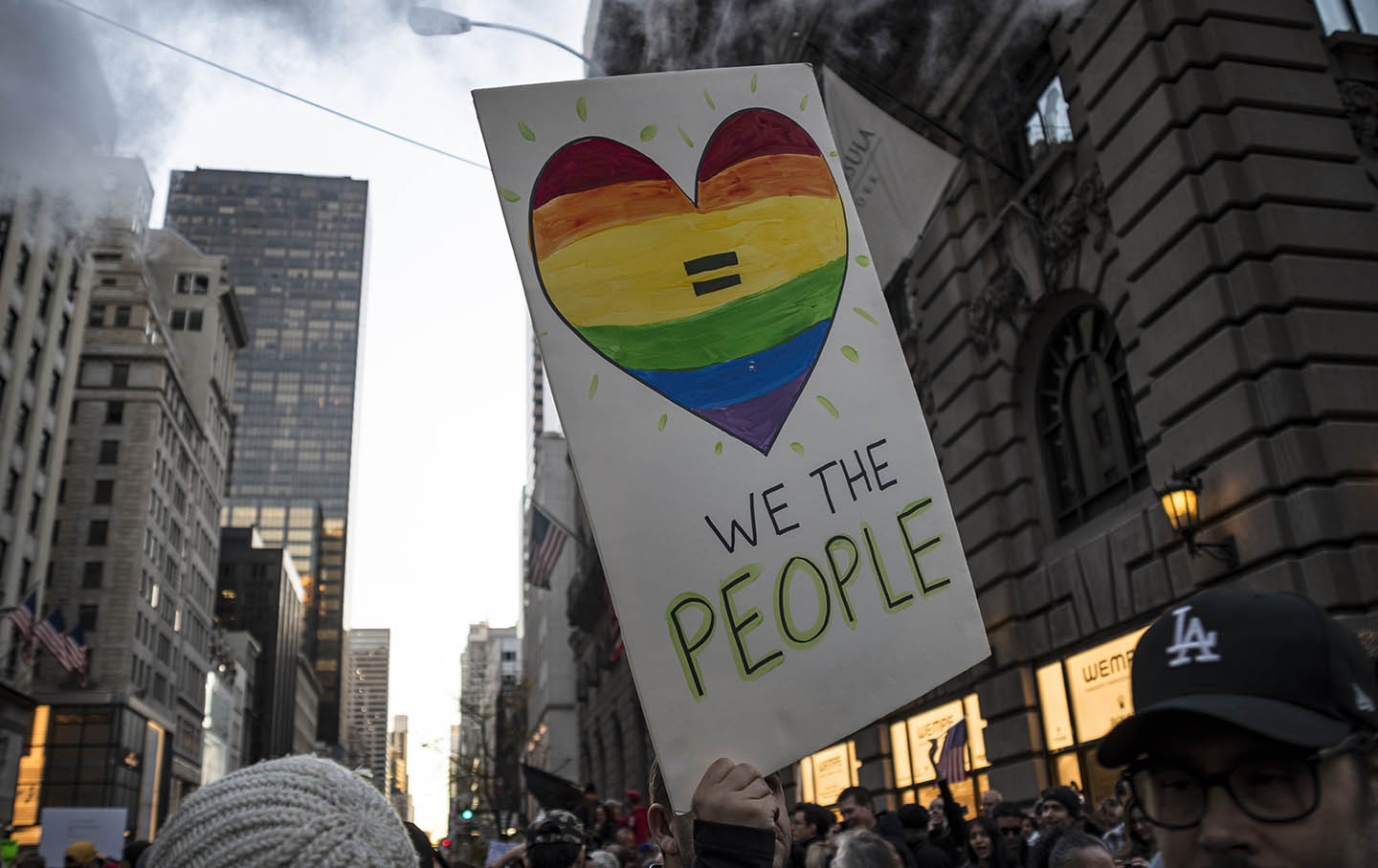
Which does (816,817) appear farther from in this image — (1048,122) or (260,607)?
(260,607)

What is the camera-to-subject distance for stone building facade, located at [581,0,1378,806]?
10617mm

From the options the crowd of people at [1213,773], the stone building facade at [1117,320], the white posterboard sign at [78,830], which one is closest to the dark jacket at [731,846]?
the crowd of people at [1213,773]

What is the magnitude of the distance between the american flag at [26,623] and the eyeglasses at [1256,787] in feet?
145

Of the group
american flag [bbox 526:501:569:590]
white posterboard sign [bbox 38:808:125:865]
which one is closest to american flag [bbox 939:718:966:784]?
white posterboard sign [bbox 38:808:125:865]

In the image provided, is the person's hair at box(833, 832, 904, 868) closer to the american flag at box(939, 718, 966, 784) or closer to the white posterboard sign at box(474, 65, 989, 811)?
the white posterboard sign at box(474, 65, 989, 811)

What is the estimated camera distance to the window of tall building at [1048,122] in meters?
14.7

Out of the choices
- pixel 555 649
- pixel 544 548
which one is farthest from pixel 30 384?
pixel 555 649

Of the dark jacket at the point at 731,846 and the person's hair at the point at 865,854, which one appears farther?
the person's hair at the point at 865,854

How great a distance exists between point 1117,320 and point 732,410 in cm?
1077

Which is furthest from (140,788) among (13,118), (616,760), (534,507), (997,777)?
(997,777)

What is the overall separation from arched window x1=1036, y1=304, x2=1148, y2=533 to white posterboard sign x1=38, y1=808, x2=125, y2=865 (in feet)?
70.1

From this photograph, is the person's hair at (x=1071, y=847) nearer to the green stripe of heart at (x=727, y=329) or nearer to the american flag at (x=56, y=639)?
the green stripe of heart at (x=727, y=329)

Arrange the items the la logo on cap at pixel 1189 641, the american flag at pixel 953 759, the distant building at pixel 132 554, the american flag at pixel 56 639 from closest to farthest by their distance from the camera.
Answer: the la logo on cap at pixel 1189 641
the american flag at pixel 953 759
the american flag at pixel 56 639
the distant building at pixel 132 554

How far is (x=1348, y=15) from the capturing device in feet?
41.8
